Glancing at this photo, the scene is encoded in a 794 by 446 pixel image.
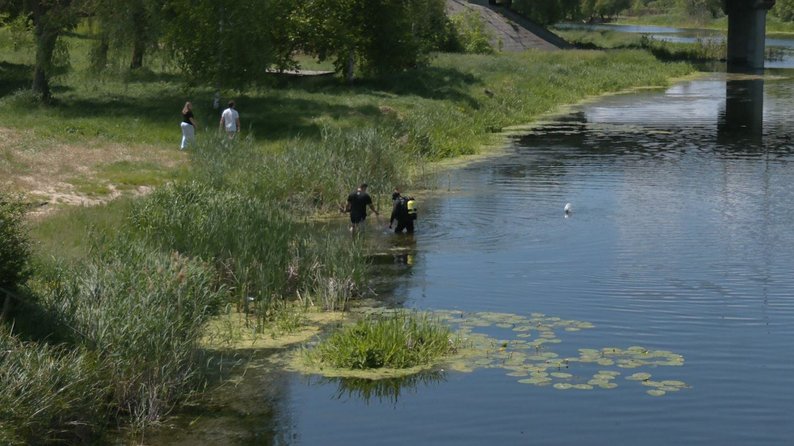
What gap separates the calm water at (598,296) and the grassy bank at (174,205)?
123 cm

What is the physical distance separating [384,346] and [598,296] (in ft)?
19.7

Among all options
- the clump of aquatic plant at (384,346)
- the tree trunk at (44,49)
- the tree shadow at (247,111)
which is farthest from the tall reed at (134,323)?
the tree trunk at (44,49)

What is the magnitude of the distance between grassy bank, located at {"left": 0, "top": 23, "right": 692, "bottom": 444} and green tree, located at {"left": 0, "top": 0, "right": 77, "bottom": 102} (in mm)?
1246

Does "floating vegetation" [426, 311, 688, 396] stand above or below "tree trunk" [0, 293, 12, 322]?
→ below

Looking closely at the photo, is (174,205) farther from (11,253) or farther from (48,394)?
(48,394)

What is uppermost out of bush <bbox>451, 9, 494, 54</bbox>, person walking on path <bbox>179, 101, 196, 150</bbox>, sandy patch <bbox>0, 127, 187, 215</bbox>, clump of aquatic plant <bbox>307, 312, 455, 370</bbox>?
bush <bbox>451, 9, 494, 54</bbox>

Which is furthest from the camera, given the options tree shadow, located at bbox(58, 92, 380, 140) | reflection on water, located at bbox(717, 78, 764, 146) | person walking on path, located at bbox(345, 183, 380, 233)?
reflection on water, located at bbox(717, 78, 764, 146)

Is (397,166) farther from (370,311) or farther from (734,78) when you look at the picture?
(734,78)

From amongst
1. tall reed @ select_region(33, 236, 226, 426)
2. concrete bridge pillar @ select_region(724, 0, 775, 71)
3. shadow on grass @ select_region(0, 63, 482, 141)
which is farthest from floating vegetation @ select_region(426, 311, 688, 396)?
concrete bridge pillar @ select_region(724, 0, 775, 71)

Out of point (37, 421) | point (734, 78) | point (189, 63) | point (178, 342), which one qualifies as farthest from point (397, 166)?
point (734, 78)

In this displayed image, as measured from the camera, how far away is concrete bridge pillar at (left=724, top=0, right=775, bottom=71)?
95688 millimetres

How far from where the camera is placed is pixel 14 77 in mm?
52031

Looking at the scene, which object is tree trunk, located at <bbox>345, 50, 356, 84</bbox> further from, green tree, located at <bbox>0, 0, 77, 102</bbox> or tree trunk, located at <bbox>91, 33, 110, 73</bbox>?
green tree, located at <bbox>0, 0, 77, 102</bbox>

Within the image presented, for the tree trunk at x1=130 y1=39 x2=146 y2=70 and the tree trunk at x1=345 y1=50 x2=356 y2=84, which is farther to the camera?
the tree trunk at x1=345 y1=50 x2=356 y2=84
